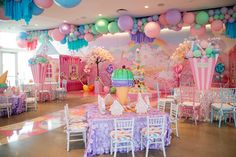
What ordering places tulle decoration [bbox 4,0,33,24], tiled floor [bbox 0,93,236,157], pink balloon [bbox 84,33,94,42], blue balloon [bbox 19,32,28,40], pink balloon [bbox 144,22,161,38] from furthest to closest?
1. blue balloon [bbox 19,32,28,40]
2. pink balloon [bbox 84,33,94,42]
3. pink balloon [bbox 144,22,161,38]
4. tulle decoration [bbox 4,0,33,24]
5. tiled floor [bbox 0,93,236,157]

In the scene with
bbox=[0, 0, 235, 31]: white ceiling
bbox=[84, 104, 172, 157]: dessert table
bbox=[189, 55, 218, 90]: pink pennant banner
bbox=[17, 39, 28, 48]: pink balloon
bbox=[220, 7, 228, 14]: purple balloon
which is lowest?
bbox=[84, 104, 172, 157]: dessert table

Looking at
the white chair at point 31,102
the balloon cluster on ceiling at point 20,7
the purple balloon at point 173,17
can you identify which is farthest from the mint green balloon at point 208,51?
the white chair at point 31,102

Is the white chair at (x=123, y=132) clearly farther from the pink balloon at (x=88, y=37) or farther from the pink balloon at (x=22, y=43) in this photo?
the pink balloon at (x=22, y=43)

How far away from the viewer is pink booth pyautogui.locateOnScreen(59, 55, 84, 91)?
13805mm

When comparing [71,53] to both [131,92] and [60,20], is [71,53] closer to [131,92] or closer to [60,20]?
[60,20]

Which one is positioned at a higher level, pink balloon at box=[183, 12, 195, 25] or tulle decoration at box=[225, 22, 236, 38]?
pink balloon at box=[183, 12, 195, 25]

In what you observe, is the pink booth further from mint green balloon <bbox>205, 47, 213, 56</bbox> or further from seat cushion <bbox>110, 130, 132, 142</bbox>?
seat cushion <bbox>110, 130, 132, 142</bbox>

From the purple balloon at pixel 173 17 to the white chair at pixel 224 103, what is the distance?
8.52 ft

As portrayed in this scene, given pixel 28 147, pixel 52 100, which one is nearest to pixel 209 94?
pixel 28 147

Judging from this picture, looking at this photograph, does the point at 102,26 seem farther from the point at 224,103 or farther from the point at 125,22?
the point at 224,103

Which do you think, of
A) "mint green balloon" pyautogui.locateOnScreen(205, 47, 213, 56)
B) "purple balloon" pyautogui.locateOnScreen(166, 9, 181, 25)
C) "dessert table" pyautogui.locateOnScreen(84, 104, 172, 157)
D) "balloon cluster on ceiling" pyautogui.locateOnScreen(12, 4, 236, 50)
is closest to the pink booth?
"balloon cluster on ceiling" pyautogui.locateOnScreen(12, 4, 236, 50)

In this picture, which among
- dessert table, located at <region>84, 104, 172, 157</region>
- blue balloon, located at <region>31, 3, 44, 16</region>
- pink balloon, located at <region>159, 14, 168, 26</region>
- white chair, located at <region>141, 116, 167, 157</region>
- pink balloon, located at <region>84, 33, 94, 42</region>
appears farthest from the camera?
pink balloon, located at <region>84, 33, 94, 42</region>

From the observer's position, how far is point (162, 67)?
1318 cm

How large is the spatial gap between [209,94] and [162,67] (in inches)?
267
